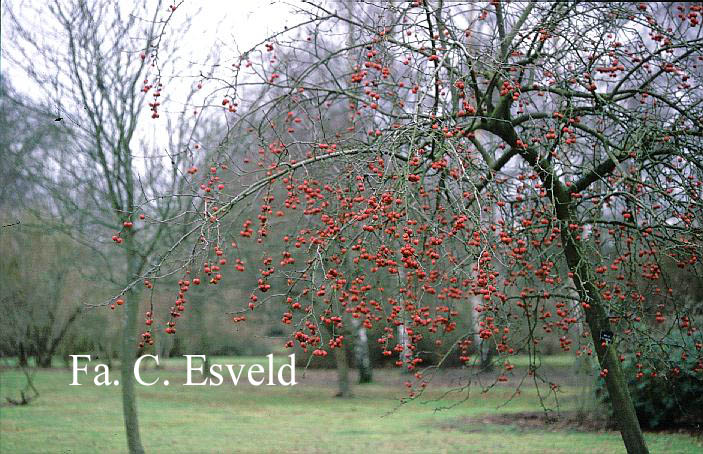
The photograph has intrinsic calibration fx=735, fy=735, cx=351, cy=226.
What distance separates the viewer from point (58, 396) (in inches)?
597

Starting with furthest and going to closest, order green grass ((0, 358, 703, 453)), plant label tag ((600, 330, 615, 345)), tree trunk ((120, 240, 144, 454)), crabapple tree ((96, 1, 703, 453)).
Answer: green grass ((0, 358, 703, 453)), tree trunk ((120, 240, 144, 454)), plant label tag ((600, 330, 615, 345)), crabapple tree ((96, 1, 703, 453))

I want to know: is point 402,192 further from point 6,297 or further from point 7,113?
point 6,297

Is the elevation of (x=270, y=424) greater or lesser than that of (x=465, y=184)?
lesser

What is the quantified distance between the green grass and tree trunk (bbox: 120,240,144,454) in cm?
119

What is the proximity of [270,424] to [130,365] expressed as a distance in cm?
390

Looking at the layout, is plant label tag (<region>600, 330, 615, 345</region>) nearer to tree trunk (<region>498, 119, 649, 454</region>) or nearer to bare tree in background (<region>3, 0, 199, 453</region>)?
tree trunk (<region>498, 119, 649, 454</region>)

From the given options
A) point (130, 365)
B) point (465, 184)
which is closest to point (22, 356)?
point (130, 365)

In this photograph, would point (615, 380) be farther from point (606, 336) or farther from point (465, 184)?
point (465, 184)

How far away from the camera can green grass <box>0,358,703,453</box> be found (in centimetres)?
888

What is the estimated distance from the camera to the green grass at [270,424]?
8.88 metres

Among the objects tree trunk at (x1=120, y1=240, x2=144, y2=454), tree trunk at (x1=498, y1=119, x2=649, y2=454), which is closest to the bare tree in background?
tree trunk at (x1=120, y1=240, x2=144, y2=454)

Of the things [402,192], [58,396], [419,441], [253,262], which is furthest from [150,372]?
[402,192]

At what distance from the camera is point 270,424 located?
1162cm

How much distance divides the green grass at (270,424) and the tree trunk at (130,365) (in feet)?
3.91
